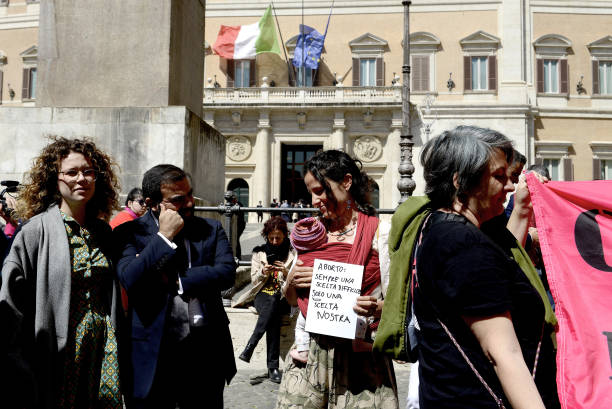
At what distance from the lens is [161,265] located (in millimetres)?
2736

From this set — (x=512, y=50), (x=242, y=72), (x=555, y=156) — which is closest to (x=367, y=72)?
(x=242, y=72)

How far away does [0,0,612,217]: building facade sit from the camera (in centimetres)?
2869

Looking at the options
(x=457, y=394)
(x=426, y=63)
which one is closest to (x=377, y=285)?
(x=457, y=394)

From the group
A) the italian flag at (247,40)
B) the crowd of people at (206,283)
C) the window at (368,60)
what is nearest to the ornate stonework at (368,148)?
the window at (368,60)

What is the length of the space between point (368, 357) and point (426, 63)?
95.0 ft

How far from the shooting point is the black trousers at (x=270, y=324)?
5.68 metres

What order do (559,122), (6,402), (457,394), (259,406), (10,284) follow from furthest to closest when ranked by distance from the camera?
(559,122) → (259,406) → (10,284) → (6,402) → (457,394)

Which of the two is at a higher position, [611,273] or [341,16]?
[341,16]

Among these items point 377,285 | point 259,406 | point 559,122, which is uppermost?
point 559,122

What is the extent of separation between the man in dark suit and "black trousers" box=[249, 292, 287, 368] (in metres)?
2.66

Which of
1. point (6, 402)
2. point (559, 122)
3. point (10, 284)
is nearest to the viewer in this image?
point (6, 402)

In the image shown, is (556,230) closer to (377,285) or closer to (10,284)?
(377,285)

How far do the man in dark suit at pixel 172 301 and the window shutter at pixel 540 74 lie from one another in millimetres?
29449

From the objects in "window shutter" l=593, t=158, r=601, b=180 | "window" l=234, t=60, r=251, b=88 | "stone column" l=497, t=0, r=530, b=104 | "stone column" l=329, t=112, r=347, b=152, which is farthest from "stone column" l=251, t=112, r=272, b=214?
"window shutter" l=593, t=158, r=601, b=180
